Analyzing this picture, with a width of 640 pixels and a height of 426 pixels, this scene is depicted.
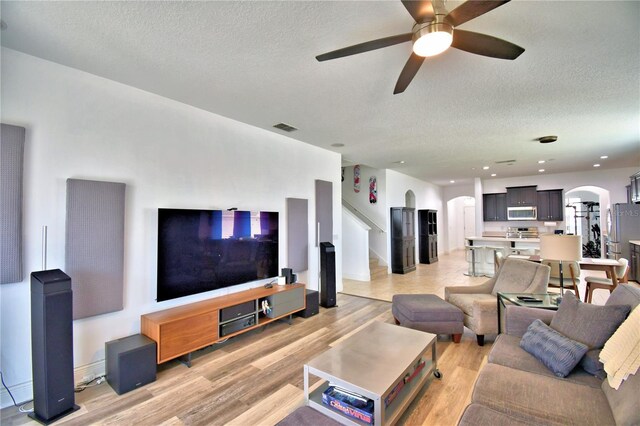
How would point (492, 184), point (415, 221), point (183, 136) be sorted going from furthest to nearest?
→ point (492, 184) → point (415, 221) → point (183, 136)

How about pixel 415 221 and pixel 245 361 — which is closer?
pixel 245 361

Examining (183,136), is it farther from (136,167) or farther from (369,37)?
(369,37)

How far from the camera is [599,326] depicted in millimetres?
1870

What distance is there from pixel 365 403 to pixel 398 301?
1963mm

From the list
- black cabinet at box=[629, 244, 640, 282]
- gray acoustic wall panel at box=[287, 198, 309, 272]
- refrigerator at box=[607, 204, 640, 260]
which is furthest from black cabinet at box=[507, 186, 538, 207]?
gray acoustic wall panel at box=[287, 198, 309, 272]

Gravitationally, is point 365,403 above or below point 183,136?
below

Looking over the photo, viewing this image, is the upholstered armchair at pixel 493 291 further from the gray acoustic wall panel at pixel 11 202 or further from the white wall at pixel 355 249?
the gray acoustic wall panel at pixel 11 202

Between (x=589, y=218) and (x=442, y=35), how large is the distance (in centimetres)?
1241

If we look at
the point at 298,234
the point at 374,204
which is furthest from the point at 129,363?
the point at 374,204

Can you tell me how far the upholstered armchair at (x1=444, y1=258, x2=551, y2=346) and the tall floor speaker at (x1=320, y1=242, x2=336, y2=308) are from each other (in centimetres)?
173

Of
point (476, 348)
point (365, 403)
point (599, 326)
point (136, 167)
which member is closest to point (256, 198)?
point (136, 167)

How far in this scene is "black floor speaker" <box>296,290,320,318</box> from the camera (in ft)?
13.8

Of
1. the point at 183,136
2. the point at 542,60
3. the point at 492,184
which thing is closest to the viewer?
the point at 542,60

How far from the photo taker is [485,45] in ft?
5.83
